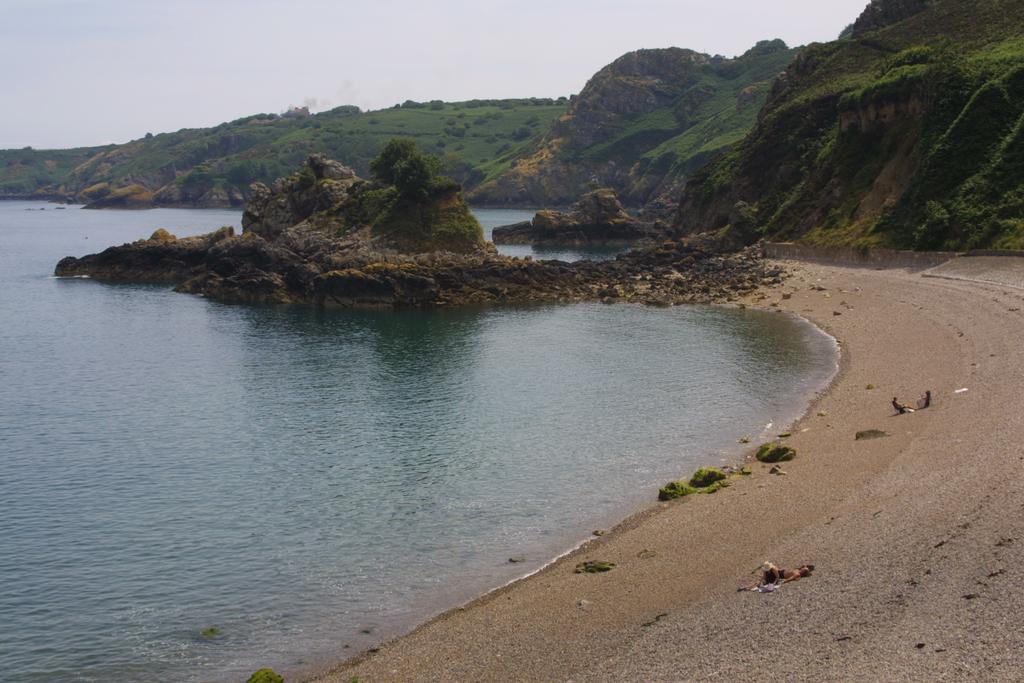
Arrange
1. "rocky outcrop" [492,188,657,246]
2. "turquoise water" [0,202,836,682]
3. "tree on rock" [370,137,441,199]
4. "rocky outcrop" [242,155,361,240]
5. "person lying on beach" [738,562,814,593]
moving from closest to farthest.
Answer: "person lying on beach" [738,562,814,593] < "turquoise water" [0,202,836,682] < "tree on rock" [370,137,441,199] < "rocky outcrop" [242,155,361,240] < "rocky outcrop" [492,188,657,246]

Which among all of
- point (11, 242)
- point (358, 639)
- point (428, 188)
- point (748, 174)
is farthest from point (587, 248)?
point (358, 639)

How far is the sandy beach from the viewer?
18.0m

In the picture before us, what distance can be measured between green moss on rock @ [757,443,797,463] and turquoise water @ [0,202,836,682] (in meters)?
2.65

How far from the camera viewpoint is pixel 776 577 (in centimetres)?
2281

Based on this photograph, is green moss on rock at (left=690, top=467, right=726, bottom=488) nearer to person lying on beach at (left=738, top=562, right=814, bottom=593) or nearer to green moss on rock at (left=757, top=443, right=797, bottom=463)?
green moss on rock at (left=757, top=443, right=797, bottom=463)

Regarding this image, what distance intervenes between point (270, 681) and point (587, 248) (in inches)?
5658

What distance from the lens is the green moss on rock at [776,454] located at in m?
36.1

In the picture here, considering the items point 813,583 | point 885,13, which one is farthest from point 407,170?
point 813,583

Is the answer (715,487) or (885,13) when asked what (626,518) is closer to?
(715,487)

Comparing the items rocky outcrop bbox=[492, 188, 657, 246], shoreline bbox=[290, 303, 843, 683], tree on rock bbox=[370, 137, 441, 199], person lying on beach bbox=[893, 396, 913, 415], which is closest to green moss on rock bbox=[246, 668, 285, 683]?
shoreline bbox=[290, 303, 843, 683]

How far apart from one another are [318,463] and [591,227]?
133 m

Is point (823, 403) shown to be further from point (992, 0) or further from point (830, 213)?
point (992, 0)

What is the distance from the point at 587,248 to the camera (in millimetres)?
162250

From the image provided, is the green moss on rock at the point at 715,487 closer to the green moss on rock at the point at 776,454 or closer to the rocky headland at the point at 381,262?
the green moss on rock at the point at 776,454
